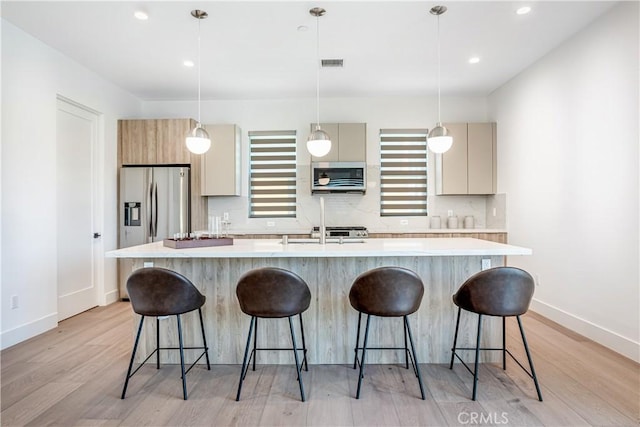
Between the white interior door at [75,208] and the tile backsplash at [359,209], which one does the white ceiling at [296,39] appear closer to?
the white interior door at [75,208]

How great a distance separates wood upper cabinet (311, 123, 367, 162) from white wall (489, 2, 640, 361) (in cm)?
198

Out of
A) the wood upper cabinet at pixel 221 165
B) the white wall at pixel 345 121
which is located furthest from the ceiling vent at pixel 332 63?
the wood upper cabinet at pixel 221 165

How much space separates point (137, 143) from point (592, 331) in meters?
5.47

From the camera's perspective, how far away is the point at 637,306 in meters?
2.61

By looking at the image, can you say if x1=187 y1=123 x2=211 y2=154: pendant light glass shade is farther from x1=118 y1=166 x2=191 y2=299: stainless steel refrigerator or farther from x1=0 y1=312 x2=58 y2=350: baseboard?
x1=0 y1=312 x2=58 y2=350: baseboard

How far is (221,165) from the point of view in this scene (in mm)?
4770

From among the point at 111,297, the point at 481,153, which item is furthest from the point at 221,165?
the point at 481,153

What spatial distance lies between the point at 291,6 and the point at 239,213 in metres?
3.11

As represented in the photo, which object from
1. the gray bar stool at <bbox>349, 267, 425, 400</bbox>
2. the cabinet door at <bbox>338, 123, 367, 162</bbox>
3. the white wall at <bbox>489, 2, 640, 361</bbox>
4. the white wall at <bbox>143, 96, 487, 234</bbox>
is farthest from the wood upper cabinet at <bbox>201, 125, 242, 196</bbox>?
the white wall at <bbox>489, 2, 640, 361</bbox>

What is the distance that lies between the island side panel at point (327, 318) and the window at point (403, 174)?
259cm

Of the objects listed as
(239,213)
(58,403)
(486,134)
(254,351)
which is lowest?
(58,403)

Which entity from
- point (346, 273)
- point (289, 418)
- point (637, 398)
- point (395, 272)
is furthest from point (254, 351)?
point (637, 398)

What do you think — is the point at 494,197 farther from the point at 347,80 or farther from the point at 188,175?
the point at 188,175

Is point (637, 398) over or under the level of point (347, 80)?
under
